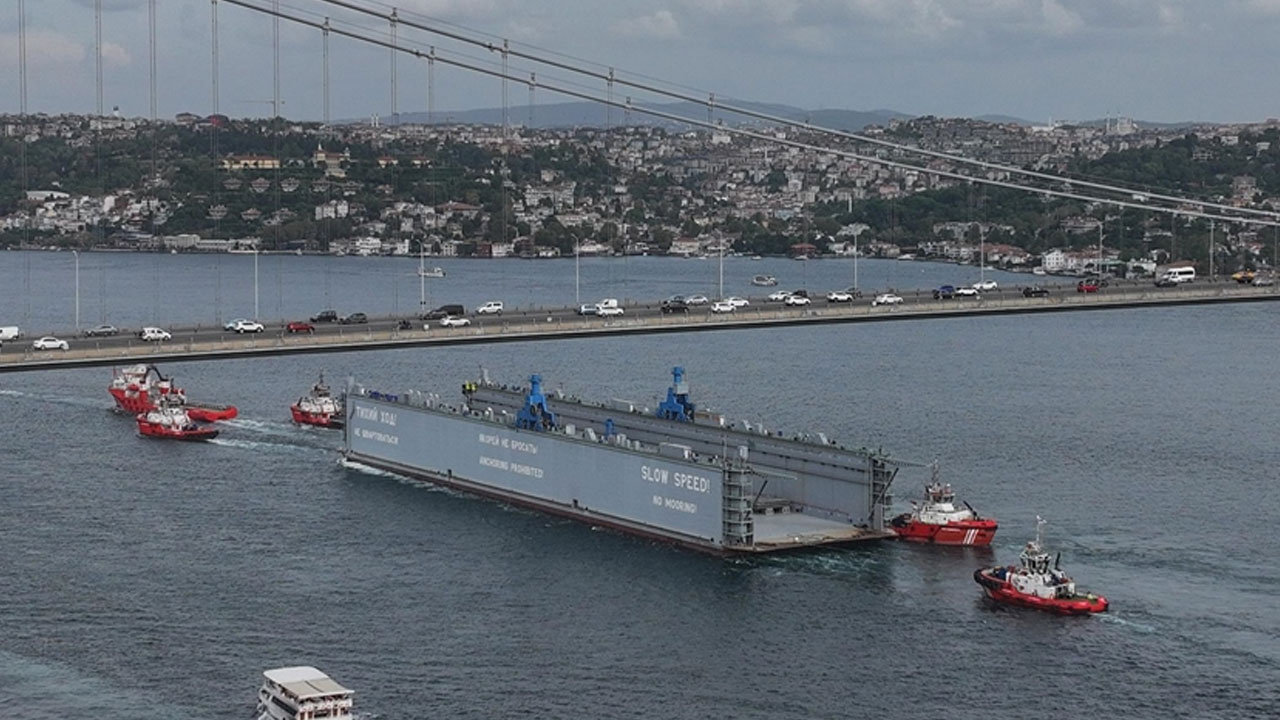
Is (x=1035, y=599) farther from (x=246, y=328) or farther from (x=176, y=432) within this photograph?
(x=176, y=432)

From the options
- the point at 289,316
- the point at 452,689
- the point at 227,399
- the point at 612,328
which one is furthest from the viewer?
the point at 289,316

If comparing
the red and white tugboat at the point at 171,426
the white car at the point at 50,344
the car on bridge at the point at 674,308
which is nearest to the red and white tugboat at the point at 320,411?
the red and white tugboat at the point at 171,426

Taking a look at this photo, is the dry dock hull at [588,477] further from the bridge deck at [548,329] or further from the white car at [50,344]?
the white car at [50,344]

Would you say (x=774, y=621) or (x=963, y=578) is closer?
(x=774, y=621)

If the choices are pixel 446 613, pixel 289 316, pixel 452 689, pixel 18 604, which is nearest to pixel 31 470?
pixel 18 604

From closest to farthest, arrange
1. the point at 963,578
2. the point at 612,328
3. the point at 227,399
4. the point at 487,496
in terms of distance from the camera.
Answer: the point at 963,578
the point at 487,496
the point at 612,328
the point at 227,399

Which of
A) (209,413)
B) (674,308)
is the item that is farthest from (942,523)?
(209,413)

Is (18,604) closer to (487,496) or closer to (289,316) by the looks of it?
(487,496)
